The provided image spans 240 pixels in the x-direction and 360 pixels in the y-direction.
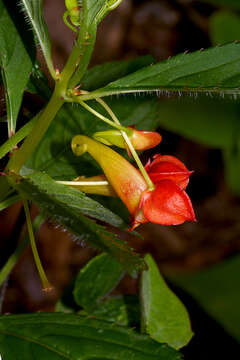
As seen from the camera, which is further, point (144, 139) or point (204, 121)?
point (204, 121)

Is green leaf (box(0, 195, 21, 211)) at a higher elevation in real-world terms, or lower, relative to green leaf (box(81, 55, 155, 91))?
lower

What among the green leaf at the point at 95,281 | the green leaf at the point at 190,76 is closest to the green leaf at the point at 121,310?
the green leaf at the point at 95,281

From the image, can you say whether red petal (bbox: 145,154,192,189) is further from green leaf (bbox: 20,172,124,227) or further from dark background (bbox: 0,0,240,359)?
dark background (bbox: 0,0,240,359)

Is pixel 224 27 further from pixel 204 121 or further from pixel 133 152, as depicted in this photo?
pixel 133 152

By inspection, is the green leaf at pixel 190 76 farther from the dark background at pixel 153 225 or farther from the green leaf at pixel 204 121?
the green leaf at pixel 204 121

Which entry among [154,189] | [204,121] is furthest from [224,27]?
[154,189]

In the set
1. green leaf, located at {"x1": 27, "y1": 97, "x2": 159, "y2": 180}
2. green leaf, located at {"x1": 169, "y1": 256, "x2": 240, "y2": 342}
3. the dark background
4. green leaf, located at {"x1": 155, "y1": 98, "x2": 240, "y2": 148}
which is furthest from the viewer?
green leaf, located at {"x1": 155, "y1": 98, "x2": 240, "y2": 148}

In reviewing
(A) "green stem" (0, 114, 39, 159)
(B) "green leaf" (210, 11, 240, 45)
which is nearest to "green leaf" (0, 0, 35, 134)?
(A) "green stem" (0, 114, 39, 159)
